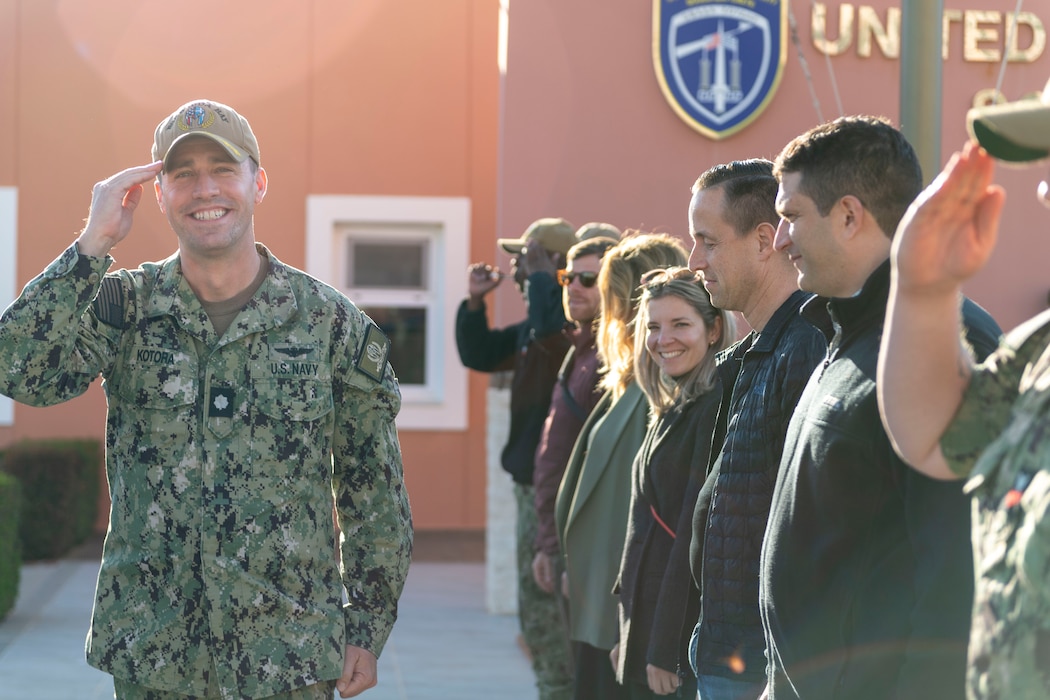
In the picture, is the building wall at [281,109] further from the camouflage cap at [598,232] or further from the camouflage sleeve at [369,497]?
the camouflage sleeve at [369,497]

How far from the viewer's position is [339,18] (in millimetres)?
12219

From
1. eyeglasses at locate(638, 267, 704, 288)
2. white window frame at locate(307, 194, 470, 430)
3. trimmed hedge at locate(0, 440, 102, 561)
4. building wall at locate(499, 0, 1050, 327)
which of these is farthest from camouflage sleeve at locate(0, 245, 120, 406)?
white window frame at locate(307, 194, 470, 430)

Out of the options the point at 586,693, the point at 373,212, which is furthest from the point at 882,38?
the point at 586,693

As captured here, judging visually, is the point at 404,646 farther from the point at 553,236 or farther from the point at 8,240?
the point at 8,240

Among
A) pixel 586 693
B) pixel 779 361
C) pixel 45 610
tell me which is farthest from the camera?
pixel 45 610

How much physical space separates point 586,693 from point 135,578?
2036mm

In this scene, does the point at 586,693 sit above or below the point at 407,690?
above

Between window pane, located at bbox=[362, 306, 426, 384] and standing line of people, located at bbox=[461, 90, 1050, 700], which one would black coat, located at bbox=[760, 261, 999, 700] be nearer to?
standing line of people, located at bbox=[461, 90, 1050, 700]

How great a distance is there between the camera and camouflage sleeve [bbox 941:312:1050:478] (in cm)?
186

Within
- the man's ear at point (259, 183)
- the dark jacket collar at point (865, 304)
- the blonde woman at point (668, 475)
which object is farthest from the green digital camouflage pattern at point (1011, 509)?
the man's ear at point (259, 183)

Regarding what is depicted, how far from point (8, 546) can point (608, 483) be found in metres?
4.60

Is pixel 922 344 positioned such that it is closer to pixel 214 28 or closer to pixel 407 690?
pixel 407 690

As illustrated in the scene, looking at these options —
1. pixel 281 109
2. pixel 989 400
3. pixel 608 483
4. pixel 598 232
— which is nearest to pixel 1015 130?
pixel 989 400

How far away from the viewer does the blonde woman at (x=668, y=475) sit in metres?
→ 3.83
